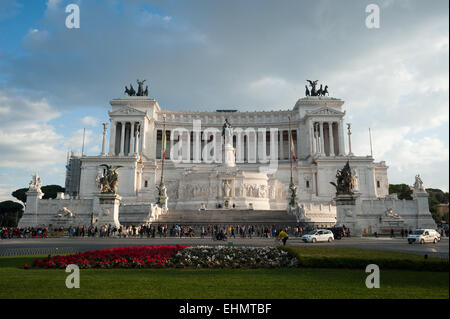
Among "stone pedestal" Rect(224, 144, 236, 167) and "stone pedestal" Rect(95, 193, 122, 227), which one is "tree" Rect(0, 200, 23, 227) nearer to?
"stone pedestal" Rect(224, 144, 236, 167)

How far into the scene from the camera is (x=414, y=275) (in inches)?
460

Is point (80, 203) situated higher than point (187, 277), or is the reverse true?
point (80, 203)

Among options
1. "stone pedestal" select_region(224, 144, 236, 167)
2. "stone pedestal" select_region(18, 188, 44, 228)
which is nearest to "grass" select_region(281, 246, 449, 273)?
"stone pedestal" select_region(18, 188, 44, 228)

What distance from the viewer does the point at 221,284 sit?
10125mm

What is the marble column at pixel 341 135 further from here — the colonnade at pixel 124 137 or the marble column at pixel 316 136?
the colonnade at pixel 124 137

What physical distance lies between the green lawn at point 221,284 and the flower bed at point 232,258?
950 mm

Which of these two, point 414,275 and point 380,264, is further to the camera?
point 380,264

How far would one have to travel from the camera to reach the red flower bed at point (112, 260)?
1395cm

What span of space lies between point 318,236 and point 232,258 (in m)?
15.5

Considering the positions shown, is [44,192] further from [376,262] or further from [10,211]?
[376,262]
